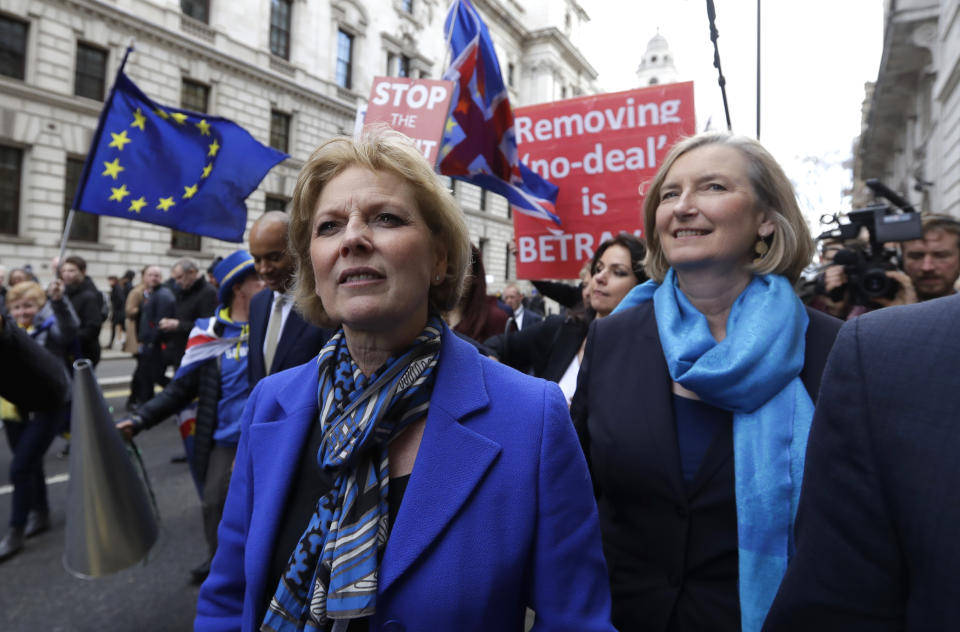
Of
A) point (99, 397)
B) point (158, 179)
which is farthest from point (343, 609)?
point (158, 179)

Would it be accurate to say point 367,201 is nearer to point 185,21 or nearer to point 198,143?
point 198,143

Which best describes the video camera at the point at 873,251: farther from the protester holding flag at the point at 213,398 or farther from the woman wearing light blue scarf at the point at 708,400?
the protester holding flag at the point at 213,398

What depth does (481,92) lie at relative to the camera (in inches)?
203

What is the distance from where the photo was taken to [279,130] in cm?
2209

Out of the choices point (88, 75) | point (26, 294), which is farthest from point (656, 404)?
point (88, 75)

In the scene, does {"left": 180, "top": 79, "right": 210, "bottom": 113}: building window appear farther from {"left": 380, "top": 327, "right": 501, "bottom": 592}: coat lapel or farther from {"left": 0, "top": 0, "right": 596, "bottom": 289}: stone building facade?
{"left": 380, "top": 327, "right": 501, "bottom": 592}: coat lapel

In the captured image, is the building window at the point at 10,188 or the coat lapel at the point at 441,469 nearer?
the coat lapel at the point at 441,469

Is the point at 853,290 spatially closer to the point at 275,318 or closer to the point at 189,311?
the point at 275,318

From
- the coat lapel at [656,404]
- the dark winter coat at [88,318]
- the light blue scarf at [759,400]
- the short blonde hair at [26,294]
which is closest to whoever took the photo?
the light blue scarf at [759,400]

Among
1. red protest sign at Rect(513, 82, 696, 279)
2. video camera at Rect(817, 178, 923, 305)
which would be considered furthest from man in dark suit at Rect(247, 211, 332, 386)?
video camera at Rect(817, 178, 923, 305)

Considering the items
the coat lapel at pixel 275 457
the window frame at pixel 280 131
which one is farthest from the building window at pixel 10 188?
the coat lapel at pixel 275 457

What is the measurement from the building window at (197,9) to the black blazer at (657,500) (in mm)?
20906

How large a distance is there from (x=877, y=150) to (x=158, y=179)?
22664 mm

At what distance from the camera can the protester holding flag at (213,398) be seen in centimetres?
322
